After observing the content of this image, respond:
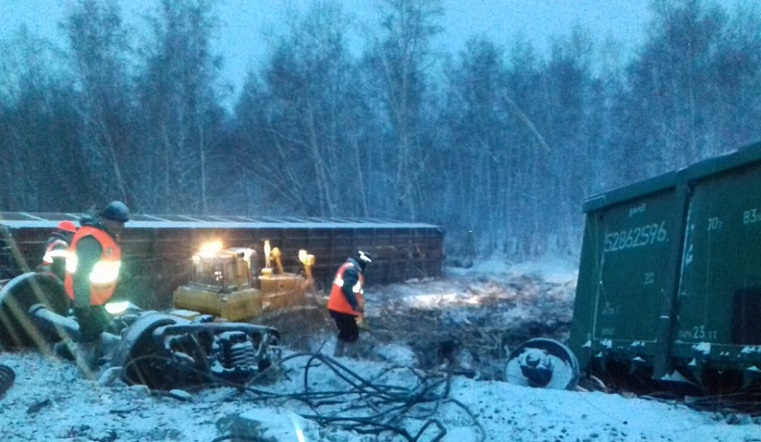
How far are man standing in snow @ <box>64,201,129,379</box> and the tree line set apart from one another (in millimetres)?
23878

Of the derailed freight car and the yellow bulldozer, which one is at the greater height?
the derailed freight car

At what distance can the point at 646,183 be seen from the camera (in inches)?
253

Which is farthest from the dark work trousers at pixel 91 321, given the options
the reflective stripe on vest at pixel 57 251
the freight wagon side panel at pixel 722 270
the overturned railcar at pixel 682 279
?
the freight wagon side panel at pixel 722 270

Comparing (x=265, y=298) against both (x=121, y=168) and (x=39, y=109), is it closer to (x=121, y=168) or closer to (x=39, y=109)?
(x=121, y=168)

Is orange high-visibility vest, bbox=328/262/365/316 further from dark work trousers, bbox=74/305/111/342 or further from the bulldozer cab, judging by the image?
dark work trousers, bbox=74/305/111/342

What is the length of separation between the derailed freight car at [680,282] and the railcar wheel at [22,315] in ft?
16.3

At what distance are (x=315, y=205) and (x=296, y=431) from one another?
96.6 ft

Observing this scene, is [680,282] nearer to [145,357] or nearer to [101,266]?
[145,357]

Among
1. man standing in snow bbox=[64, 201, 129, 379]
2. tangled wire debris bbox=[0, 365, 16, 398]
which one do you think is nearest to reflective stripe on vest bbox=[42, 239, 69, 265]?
man standing in snow bbox=[64, 201, 129, 379]

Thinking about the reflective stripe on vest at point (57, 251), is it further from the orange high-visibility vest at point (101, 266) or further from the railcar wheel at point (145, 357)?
the railcar wheel at point (145, 357)

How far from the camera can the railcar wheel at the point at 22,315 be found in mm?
6848

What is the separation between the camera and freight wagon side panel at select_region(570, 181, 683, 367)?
602cm

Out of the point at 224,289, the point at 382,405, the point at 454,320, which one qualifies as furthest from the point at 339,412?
the point at 454,320

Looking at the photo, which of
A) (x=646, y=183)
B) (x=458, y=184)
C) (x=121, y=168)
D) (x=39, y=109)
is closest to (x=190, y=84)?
(x=121, y=168)
